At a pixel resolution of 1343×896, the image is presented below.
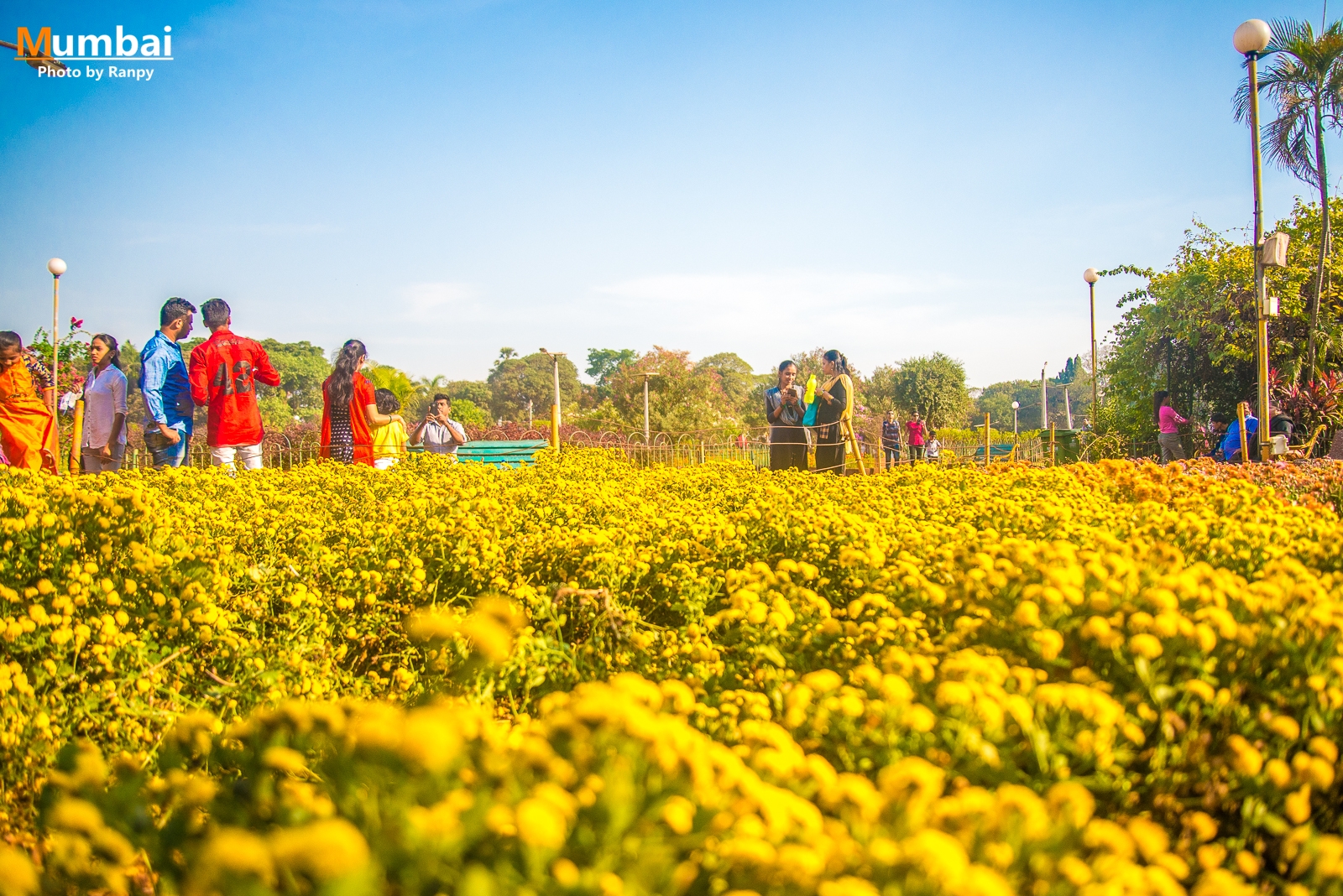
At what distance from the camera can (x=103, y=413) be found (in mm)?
6566

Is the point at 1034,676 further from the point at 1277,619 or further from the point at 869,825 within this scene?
the point at 869,825

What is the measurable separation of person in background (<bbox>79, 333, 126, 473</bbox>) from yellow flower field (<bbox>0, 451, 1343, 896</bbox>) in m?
2.65

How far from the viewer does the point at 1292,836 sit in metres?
1.29

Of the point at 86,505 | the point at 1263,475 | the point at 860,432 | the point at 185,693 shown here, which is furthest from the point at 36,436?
the point at 860,432

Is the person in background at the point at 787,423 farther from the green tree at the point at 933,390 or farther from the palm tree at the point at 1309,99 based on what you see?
the green tree at the point at 933,390

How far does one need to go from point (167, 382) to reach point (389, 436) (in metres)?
2.99

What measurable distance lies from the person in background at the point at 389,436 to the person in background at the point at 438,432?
0.63m

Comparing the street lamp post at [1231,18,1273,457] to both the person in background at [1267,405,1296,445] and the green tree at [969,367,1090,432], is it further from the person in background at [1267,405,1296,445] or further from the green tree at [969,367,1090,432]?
the green tree at [969,367,1090,432]

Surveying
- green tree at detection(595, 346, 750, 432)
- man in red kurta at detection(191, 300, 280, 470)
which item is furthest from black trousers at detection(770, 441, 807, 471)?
green tree at detection(595, 346, 750, 432)

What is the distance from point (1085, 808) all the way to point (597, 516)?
3515 millimetres

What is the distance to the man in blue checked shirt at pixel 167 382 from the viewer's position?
6152 mm

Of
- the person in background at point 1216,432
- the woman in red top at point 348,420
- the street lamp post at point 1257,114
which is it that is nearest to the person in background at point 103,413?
the woman in red top at point 348,420

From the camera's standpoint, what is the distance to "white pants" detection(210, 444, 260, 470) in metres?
6.58

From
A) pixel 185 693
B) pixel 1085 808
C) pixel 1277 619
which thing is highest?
pixel 1277 619
